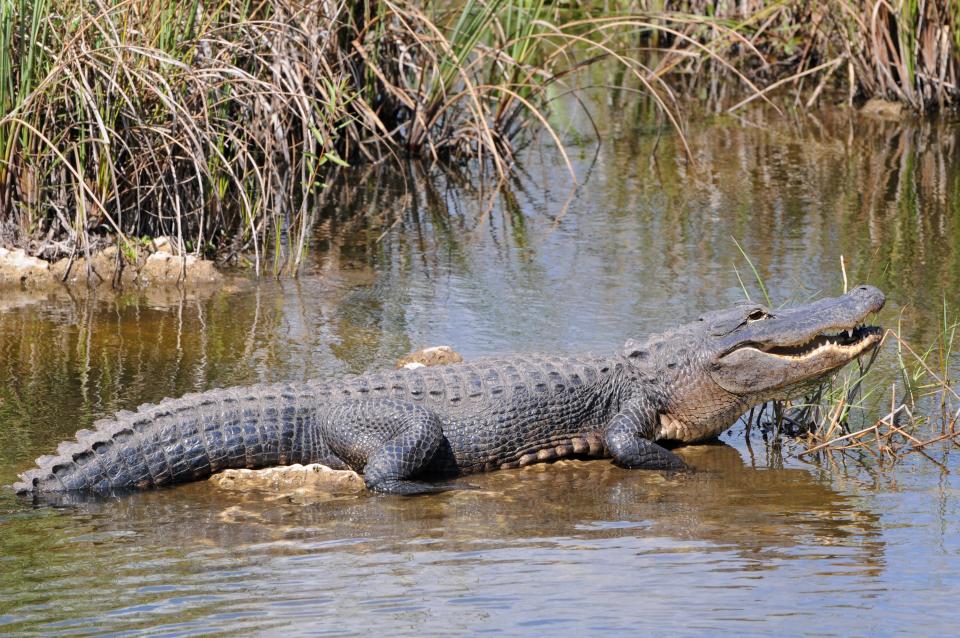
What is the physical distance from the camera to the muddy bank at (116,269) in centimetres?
727

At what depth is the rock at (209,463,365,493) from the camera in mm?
4719

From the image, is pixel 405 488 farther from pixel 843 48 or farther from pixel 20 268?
pixel 843 48

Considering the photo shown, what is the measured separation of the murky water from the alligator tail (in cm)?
13

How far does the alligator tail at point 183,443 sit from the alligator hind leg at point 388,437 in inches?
5.2

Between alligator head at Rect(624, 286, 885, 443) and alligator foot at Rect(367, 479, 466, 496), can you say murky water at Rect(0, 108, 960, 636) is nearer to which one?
alligator foot at Rect(367, 479, 466, 496)

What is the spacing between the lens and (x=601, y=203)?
939 cm

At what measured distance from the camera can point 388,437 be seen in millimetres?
4906

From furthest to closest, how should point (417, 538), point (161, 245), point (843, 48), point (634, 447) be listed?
point (843, 48) < point (161, 245) < point (634, 447) < point (417, 538)

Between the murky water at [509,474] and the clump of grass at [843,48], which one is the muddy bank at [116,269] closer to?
the murky water at [509,474]

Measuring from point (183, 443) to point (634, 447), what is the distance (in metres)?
1.68

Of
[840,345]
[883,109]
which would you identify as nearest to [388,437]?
[840,345]

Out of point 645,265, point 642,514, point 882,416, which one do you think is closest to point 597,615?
point 642,514

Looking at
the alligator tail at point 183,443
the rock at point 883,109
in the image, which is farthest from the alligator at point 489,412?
the rock at point 883,109

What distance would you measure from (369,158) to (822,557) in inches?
284
